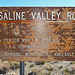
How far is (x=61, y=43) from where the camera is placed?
494 centimetres

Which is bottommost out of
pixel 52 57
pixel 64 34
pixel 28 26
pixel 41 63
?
pixel 41 63

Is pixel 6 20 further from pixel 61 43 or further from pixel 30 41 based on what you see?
pixel 61 43

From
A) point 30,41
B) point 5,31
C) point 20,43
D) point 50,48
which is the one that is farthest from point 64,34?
point 5,31

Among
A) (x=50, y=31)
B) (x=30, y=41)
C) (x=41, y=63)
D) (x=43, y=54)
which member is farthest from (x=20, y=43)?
(x=41, y=63)

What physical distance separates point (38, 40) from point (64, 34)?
1.26 meters

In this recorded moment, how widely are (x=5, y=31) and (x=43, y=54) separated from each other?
213 centimetres

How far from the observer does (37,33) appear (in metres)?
4.95

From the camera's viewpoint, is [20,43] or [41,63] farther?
[41,63]

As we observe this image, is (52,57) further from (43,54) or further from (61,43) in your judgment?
(61,43)

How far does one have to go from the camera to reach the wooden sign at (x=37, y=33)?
4.85 m

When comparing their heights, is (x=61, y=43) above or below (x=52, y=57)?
above

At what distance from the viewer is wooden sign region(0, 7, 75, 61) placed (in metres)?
4.85

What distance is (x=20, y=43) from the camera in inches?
197

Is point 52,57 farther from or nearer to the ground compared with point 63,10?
nearer to the ground
